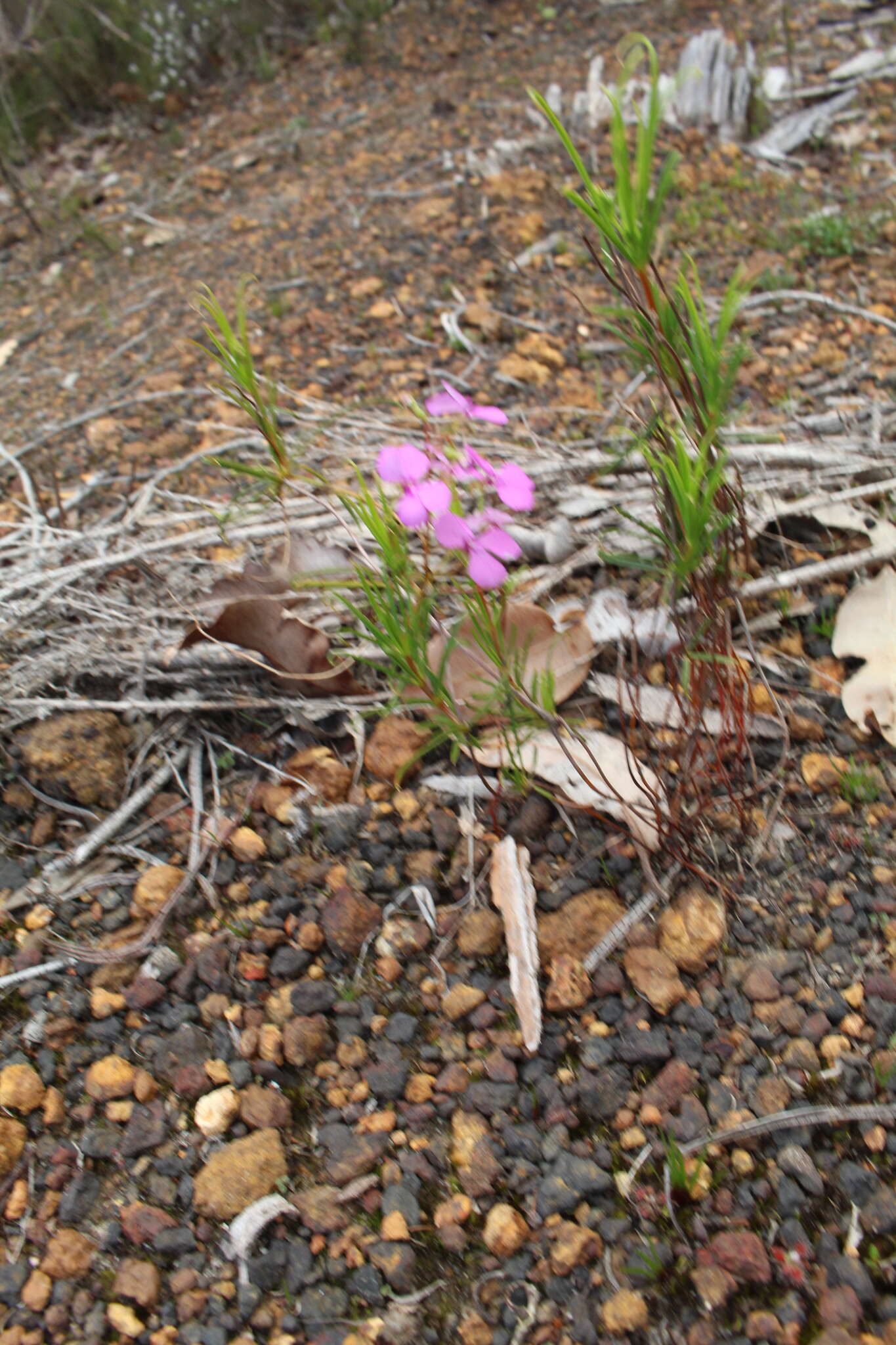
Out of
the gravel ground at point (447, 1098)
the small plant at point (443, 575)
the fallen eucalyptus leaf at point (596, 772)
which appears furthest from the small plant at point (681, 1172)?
the small plant at point (443, 575)

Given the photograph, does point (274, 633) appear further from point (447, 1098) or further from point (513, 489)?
point (447, 1098)

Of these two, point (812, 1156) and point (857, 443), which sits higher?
point (857, 443)

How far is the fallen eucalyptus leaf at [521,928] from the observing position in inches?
63.1

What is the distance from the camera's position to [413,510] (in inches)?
53.7

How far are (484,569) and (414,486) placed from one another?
0.49ft

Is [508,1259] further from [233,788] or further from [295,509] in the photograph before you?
[295,509]

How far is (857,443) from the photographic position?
2285 millimetres

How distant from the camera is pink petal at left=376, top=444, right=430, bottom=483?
1370mm

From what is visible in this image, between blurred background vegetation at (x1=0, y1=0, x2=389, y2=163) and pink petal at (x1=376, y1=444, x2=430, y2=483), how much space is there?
164 inches

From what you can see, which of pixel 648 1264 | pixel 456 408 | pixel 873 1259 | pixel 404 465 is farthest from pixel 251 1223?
pixel 456 408

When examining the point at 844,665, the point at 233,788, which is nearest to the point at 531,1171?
the point at 233,788

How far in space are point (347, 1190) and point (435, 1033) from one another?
0.26 metres

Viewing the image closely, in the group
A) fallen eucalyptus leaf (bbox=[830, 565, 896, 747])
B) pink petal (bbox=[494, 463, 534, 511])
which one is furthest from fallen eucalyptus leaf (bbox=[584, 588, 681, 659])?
pink petal (bbox=[494, 463, 534, 511])

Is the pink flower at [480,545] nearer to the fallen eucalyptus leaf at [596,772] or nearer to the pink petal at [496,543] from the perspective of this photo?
the pink petal at [496,543]
